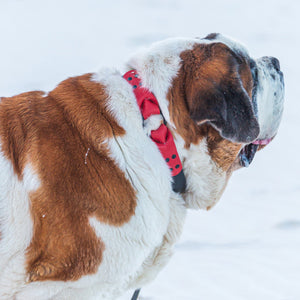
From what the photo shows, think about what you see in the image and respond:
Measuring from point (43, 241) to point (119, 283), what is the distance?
1.53 ft

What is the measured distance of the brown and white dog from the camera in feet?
7.47

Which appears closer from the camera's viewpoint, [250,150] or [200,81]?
[200,81]

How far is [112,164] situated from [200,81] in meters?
0.61

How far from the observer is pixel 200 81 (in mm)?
2465

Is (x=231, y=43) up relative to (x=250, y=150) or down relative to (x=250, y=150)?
up

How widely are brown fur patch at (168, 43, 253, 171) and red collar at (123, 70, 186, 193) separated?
0.07 m

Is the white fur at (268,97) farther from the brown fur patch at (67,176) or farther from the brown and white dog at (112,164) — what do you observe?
the brown fur patch at (67,176)

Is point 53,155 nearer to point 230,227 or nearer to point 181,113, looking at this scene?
point 181,113

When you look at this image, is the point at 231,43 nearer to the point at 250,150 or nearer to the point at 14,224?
the point at 250,150

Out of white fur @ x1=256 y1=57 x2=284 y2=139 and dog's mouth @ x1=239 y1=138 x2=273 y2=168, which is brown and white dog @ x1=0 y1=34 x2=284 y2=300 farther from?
dog's mouth @ x1=239 y1=138 x2=273 y2=168

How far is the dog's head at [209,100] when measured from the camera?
8.02 feet

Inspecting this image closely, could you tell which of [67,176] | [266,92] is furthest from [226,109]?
[67,176]

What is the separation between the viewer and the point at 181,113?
252 centimetres

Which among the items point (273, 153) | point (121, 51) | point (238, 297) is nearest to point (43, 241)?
point (238, 297)
